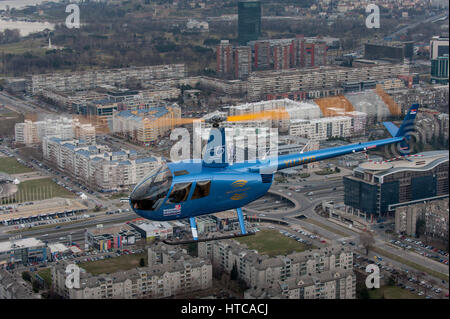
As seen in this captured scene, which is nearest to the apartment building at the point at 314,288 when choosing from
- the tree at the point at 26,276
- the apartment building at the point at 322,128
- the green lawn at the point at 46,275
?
the green lawn at the point at 46,275

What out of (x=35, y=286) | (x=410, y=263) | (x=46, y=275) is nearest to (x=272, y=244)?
(x=410, y=263)

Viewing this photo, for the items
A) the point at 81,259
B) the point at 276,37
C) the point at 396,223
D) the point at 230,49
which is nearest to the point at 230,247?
the point at 81,259

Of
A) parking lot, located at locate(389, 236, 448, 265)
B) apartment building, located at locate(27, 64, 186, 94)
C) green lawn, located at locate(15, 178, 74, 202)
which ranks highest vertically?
apartment building, located at locate(27, 64, 186, 94)

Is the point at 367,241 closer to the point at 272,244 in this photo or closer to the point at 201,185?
the point at 272,244

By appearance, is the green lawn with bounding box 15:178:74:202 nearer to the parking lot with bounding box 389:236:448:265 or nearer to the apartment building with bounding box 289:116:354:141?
the apartment building with bounding box 289:116:354:141

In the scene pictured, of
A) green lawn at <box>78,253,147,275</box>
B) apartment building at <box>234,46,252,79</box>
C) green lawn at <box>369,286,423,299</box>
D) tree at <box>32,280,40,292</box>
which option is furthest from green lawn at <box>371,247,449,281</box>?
apartment building at <box>234,46,252,79</box>

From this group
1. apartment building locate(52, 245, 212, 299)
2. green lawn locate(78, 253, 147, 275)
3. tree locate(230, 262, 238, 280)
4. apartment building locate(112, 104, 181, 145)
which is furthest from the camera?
apartment building locate(112, 104, 181, 145)
